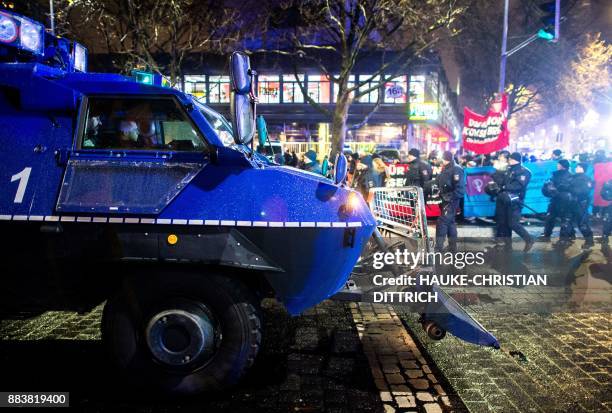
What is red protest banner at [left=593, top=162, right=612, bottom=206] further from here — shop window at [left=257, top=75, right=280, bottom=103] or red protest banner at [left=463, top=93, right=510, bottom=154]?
shop window at [left=257, top=75, right=280, bottom=103]

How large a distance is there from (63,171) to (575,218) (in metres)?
9.83

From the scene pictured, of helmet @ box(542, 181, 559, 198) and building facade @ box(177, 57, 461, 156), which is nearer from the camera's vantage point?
helmet @ box(542, 181, 559, 198)

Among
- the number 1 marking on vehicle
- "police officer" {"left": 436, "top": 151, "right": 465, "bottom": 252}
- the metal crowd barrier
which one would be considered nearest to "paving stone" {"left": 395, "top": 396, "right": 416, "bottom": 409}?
the metal crowd barrier

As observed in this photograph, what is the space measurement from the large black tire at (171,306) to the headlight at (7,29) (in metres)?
2.39

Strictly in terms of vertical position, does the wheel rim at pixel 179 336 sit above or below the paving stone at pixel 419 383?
above

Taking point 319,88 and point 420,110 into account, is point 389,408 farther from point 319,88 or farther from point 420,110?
point 319,88

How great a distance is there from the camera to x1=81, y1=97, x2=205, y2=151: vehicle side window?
346cm

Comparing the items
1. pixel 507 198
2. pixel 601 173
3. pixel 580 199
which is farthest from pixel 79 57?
pixel 601 173

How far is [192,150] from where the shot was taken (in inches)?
135

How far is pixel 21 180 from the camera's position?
10.7 feet

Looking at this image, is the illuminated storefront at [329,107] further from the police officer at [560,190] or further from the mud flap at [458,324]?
the mud flap at [458,324]

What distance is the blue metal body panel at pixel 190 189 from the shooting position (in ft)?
10.5

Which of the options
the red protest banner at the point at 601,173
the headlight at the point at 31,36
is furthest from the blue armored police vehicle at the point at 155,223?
the red protest banner at the point at 601,173

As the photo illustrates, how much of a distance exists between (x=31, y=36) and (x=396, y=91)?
32.4m
